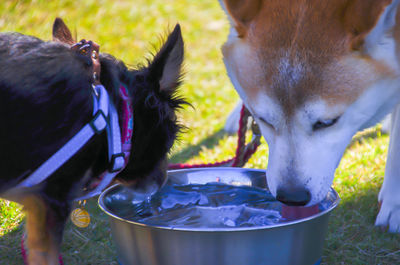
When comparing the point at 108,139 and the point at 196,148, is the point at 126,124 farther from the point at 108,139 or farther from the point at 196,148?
the point at 196,148

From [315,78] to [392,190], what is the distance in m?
0.98

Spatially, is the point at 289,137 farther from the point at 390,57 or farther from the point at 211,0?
the point at 211,0

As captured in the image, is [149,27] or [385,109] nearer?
[385,109]

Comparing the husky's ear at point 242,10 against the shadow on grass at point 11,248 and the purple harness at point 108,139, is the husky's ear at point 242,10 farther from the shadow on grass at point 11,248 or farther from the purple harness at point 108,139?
the shadow on grass at point 11,248

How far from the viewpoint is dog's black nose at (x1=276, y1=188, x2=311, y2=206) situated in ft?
6.57

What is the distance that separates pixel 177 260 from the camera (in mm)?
1881

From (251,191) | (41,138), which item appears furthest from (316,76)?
(41,138)

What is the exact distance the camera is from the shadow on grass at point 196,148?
370 cm

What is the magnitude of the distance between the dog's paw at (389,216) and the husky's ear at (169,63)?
1.34 meters

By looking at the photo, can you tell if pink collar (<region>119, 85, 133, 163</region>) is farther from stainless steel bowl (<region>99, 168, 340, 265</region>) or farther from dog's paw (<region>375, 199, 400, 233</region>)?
dog's paw (<region>375, 199, 400, 233</region>)

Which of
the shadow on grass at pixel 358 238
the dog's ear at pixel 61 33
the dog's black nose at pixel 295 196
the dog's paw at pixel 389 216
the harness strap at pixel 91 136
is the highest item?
the dog's ear at pixel 61 33

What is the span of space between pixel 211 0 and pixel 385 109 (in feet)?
22.9

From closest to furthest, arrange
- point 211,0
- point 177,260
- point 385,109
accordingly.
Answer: point 177,260, point 385,109, point 211,0

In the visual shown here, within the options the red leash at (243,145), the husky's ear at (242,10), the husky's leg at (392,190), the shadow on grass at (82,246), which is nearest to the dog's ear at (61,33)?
the husky's ear at (242,10)
